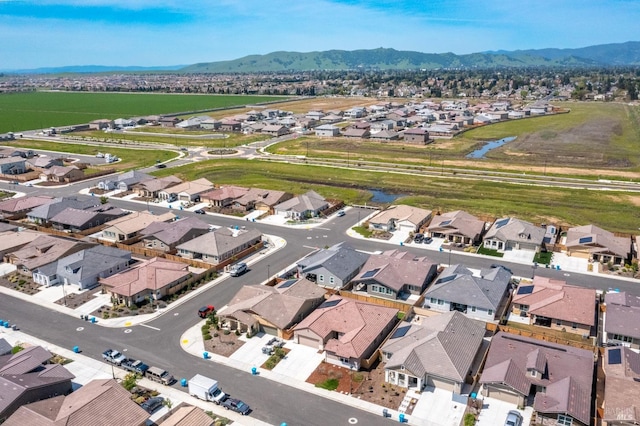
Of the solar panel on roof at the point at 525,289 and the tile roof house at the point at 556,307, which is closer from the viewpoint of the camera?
the tile roof house at the point at 556,307

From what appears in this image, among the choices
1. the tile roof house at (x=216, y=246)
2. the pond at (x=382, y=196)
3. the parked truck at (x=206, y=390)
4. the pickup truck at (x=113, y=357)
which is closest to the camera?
the parked truck at (x=206, y=390)

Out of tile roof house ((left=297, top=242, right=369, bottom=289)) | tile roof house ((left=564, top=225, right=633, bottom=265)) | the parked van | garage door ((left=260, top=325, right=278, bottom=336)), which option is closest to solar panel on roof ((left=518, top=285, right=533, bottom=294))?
tile roof house ((left=564, top=225, right=633, bottom=265))

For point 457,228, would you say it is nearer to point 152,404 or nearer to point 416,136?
point 152,404

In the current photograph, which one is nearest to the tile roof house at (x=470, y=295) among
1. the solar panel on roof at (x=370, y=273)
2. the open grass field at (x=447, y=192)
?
the solar panel on roof at (x=370, y=273)

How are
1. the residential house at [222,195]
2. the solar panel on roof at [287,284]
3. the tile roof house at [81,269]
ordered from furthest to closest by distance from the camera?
the residential house at [222,195] < the tile roof house at [81,269] < the solar panel on roof at [287,284]

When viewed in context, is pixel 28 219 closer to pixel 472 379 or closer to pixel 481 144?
pixel 472 379

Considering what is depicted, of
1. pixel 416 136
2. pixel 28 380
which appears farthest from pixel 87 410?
pixel 416 136

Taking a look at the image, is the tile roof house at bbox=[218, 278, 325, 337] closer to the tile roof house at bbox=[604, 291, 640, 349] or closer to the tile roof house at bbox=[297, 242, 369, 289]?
the tile roof house at bbox=[297, 242, 369, 289]

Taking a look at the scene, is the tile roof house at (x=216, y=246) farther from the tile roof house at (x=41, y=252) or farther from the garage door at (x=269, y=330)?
the garage door at (x=269, y=330)
